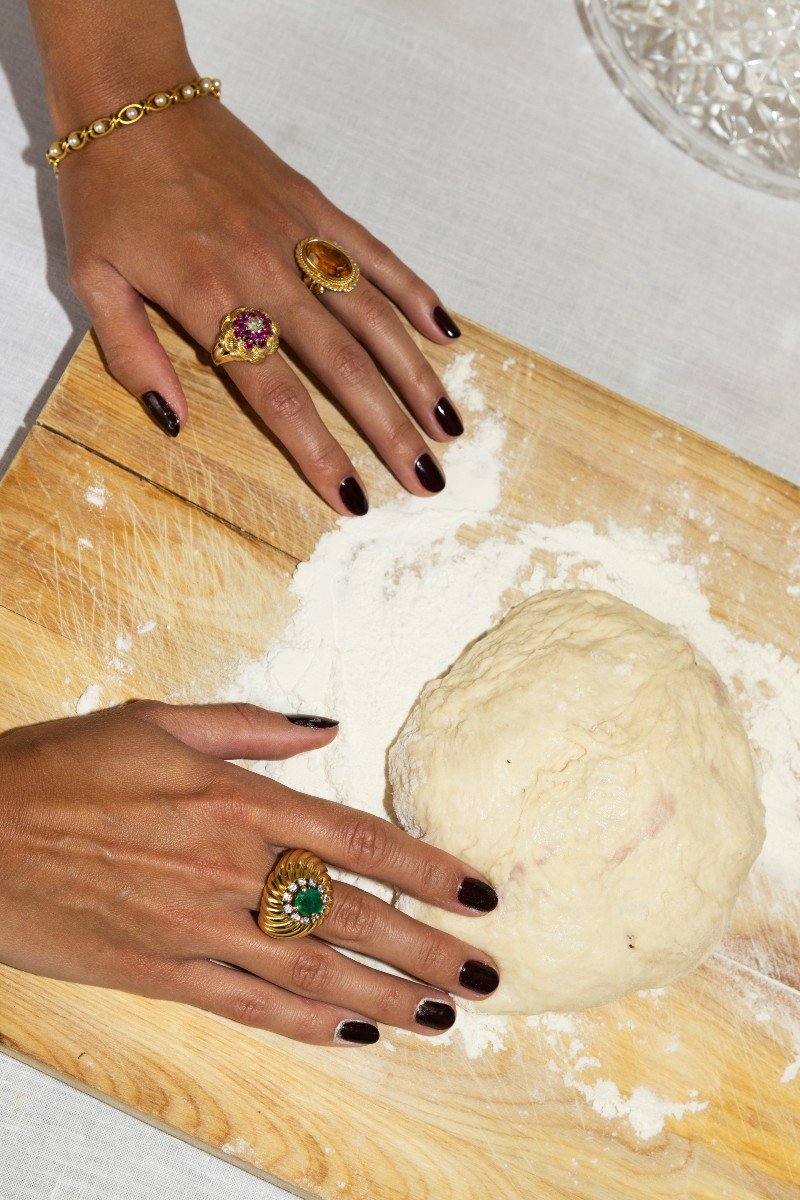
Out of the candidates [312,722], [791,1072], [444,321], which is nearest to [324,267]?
[444,321]

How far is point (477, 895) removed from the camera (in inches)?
47.9

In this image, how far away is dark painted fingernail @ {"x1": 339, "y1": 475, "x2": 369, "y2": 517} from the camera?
4.56 feet

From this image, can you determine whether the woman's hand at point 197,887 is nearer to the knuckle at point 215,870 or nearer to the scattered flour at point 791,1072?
the knuckle at point 215,870

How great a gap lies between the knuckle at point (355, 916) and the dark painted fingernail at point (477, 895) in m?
0.11

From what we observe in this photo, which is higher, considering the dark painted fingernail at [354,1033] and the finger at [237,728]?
the finger at [237,728]

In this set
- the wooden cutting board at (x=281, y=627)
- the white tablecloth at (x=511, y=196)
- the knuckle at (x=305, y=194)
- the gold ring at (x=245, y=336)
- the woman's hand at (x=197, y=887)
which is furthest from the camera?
the white tablecloth at (x=511, y=196)

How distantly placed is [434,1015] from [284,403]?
2.72 ft

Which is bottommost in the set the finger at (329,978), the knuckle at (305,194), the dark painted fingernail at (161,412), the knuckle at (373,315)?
the finger at (329,978)

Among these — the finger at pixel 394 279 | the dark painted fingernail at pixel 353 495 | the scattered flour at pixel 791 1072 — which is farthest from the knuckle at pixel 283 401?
the scattered flour at pixel 791 1072

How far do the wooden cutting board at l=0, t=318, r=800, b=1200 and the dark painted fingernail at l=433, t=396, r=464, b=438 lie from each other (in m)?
0.09

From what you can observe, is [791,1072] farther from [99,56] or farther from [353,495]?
[99,56]

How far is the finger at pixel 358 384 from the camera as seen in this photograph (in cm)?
138

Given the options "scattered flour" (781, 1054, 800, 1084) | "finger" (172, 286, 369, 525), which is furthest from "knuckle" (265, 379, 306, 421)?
"scattered flour" (781, 1054, 800, 1084)

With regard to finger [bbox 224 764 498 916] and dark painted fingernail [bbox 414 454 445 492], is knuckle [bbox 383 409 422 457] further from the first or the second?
finger [bbox 224 764 498 916]
